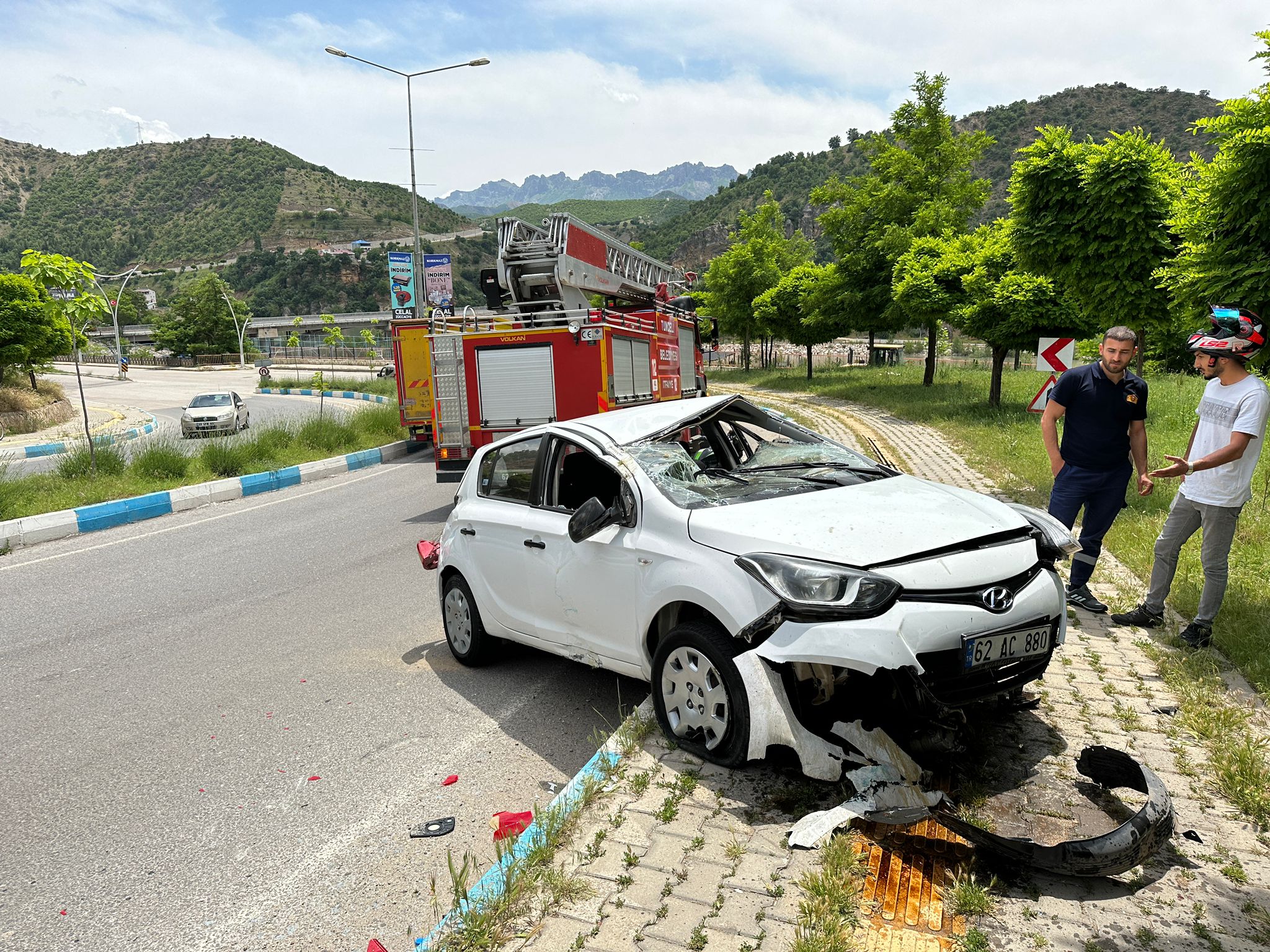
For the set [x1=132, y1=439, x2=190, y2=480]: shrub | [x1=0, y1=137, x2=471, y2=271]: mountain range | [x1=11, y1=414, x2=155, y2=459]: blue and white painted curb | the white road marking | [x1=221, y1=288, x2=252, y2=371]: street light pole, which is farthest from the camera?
[x1=0, y1=137, x2=471, y2=271]: mountain range

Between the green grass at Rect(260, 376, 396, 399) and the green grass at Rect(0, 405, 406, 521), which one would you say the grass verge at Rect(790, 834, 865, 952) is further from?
the green grass at Rect(260, 376, 396, 399)

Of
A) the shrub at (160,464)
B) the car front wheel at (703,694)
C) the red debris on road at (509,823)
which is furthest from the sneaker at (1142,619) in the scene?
the shrub at (160,464)

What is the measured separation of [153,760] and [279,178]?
166826 mm

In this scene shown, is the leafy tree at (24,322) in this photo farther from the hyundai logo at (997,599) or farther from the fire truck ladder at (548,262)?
the hyundai logo at (997,599)

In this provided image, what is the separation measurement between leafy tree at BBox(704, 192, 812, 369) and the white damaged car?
35.6m

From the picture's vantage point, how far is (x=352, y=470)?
16188mm

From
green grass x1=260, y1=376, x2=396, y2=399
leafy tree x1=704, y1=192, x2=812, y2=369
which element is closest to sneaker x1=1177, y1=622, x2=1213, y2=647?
green grass x1=260, y1=376, x2=396, y2=399

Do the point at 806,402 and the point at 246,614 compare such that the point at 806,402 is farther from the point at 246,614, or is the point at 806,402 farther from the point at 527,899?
the point at 527,899

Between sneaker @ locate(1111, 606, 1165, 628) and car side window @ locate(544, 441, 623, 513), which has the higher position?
car side window @ locate(544, 441, 623, 513)

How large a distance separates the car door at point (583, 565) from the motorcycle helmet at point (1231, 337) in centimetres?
340

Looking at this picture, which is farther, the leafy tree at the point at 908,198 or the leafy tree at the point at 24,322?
the leafy tree at the point at 908,198

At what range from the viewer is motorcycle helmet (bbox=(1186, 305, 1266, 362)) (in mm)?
4504

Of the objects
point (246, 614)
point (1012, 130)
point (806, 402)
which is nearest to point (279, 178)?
point (1012, 130)

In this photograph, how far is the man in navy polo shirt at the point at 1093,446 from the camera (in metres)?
5.27
